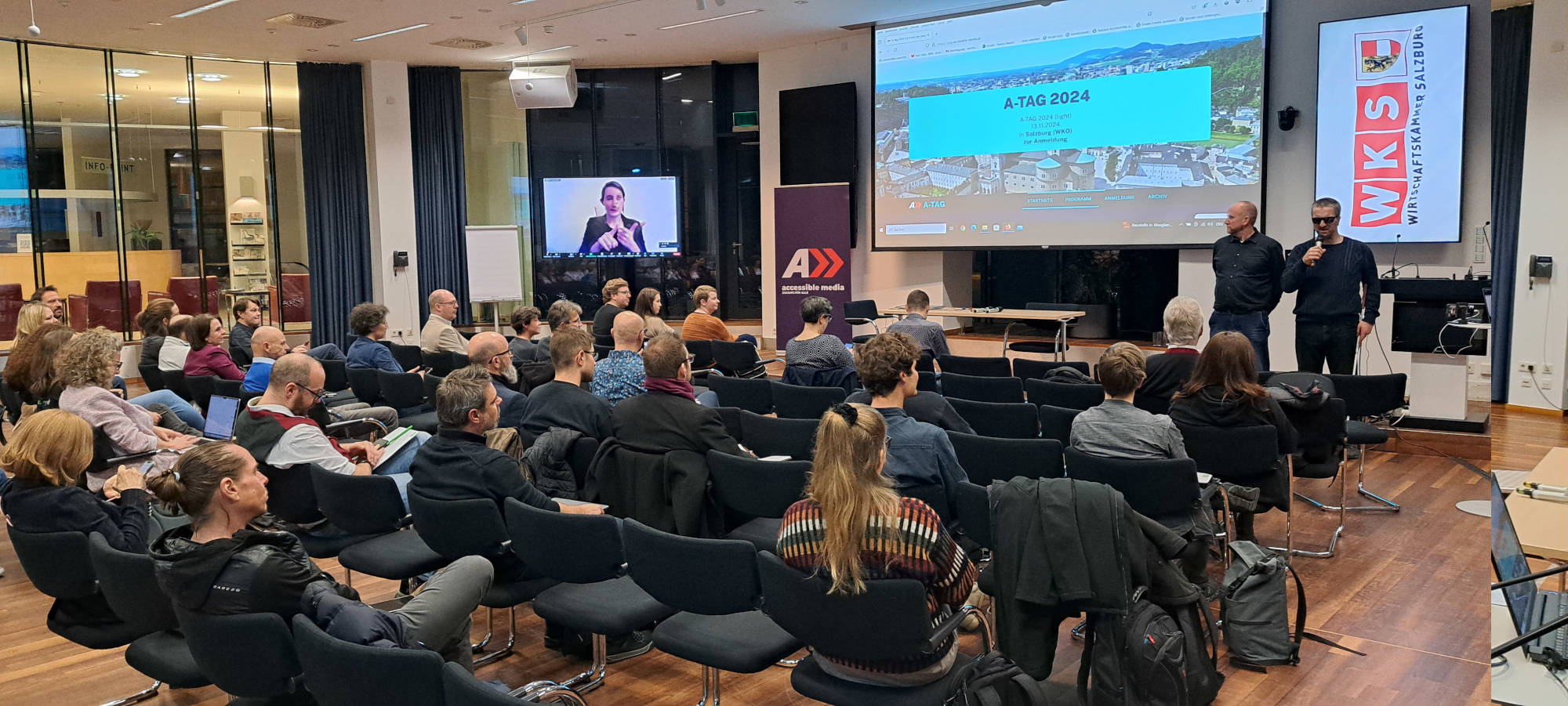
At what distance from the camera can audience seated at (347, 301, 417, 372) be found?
23.1ft

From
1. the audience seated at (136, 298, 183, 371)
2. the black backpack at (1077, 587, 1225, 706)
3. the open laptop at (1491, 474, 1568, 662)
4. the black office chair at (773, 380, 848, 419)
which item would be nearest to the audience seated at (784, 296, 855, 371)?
the black office chair at (773, 380, 848, 419)

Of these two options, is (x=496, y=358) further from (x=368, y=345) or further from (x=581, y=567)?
(x=581, y=567)

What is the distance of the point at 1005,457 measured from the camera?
4.15 metres

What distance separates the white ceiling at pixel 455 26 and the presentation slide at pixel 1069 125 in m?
0.62

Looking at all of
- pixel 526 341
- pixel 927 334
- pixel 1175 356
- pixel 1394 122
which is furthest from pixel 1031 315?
Answer: pixel 526 341

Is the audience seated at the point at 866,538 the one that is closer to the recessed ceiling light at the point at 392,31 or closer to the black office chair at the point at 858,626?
the black office chair at the point at 858,626

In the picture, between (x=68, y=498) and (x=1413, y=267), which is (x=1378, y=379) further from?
(x=68, y=498)

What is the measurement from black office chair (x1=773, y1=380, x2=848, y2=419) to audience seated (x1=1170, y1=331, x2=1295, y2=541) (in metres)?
1.85

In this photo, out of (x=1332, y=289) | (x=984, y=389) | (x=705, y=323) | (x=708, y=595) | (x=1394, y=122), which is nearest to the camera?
(x=708, y=595)

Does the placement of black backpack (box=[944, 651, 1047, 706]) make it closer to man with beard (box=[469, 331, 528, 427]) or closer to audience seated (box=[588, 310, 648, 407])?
audience seated (box=[588, 310, 648, 407])

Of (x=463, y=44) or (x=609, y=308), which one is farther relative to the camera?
(x=463, y=44)

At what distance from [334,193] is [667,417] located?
35.3 feet

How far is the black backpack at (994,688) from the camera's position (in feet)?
7.86

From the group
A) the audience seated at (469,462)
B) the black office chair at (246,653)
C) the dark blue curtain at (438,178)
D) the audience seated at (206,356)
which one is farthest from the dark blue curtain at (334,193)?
the black office chair at (246,653)
